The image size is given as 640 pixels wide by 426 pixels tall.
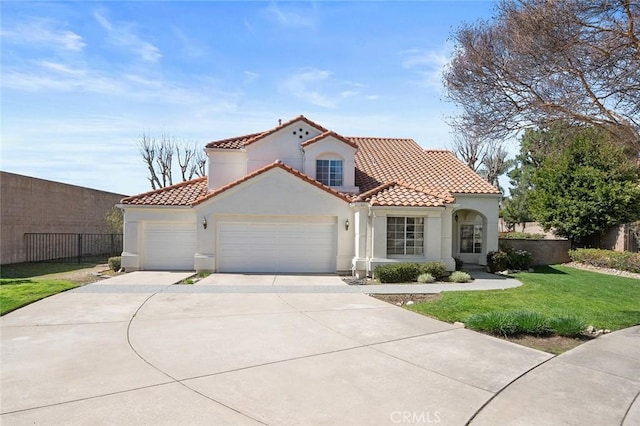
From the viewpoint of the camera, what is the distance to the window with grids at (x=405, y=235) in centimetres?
1725

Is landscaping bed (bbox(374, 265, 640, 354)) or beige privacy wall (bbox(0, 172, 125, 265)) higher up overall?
beige privacy wall (bbox(0, 172, 125, 265))

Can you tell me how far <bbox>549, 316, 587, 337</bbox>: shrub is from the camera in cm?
832

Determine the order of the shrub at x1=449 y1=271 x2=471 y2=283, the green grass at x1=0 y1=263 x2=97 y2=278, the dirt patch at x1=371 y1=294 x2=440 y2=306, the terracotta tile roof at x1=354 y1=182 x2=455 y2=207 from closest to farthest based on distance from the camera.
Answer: the dirt patch at x1=371 y1=294 x2=440 y2=306
the shrub at x1=449 y1=271 x2=471 y2=283
the terracotta tile roof at x1=354 y1=182 x2=455 y2=207
the green grass at x1=0 y1=263 x2=97 y2=278

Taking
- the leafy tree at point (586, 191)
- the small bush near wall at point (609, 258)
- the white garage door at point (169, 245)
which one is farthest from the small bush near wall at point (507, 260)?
the white garage door at point (169, 245)

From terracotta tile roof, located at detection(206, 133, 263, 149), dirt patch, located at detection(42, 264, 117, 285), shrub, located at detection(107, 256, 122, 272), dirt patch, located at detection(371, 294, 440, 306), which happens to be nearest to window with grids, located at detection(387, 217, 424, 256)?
dirt patch, located at detection(371, 294, 440, 306)

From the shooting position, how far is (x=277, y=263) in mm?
18391

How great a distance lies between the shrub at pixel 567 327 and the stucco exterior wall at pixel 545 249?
1610cm

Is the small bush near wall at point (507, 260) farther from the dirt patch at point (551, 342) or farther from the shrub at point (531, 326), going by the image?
the shrub at point (531, 326)

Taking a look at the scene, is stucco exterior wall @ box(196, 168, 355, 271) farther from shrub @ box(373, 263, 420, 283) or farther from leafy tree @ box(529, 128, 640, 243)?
leafy tree @ box(529, 128, 640, 243)

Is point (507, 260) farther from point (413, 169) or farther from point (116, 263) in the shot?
point (116, 263)

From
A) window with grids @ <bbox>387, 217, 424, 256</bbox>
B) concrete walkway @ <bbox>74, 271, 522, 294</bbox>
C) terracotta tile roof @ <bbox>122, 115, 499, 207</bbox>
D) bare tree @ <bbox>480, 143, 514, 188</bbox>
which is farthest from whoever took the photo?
bare tree @ <bbox>480, 143, 514, 188</bbox>

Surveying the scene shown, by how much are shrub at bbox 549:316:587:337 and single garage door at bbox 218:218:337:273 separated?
10834 millimetres

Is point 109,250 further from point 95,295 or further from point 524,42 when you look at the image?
point 524,42

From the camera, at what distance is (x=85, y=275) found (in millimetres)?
17578
